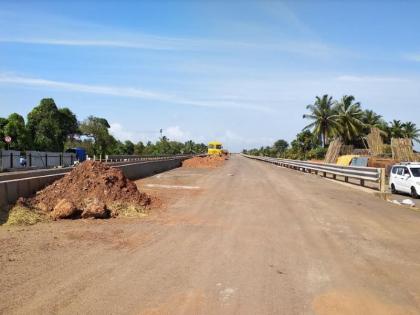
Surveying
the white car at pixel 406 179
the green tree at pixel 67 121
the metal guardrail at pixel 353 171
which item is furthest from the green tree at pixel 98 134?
the white car at pixel 406 179

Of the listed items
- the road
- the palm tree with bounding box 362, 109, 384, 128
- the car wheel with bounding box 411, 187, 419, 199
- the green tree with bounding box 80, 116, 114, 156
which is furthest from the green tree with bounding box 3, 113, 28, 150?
the palm tree with bounding box 362, 109, 384, 128

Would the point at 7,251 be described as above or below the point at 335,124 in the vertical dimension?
below

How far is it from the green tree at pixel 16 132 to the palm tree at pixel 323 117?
49479 millimetres

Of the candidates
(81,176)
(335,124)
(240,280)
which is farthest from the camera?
(335,124)

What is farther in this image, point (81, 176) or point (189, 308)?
point (81, 176)

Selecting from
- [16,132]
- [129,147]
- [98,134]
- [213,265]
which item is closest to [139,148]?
[129,147]

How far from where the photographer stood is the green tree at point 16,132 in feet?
150

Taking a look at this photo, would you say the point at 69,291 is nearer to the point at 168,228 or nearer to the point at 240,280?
the point at 240,280

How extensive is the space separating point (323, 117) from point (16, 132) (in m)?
51.4

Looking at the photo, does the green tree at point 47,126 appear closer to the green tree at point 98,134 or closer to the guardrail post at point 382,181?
the green tree at point 98,134

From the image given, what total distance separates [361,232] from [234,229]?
2.79m

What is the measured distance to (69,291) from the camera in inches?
219

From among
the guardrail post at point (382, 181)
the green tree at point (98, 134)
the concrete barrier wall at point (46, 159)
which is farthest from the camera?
the green tree at point (98, 134)

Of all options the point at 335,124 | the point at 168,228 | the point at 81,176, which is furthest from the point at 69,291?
the point at 335,124
